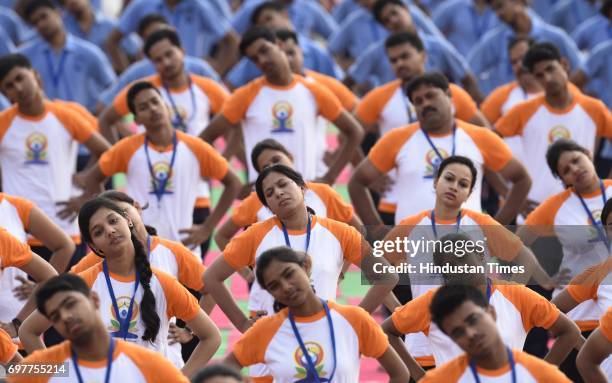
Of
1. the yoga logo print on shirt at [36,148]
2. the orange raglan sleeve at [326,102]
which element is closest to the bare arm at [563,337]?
the orange raglan sleeve at [326,102]

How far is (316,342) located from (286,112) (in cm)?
339

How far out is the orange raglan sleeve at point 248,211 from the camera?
26.8ft

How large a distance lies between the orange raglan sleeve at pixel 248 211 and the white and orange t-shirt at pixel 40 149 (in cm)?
166

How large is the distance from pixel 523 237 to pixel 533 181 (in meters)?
1.64

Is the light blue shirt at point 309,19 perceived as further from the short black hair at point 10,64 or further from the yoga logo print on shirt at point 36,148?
the yoga logo print on shirt at point 36,148

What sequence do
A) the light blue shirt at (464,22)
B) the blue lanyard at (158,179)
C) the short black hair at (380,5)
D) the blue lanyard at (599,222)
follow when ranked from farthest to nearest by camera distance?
the light blue shirt at (464,22)
the short black hair at (380,5)
the blue lanyard at (158,179)
the blue lanyard at (599,222)

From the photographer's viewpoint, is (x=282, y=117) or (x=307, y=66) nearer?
(x=282, y=117)

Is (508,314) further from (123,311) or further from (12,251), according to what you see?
(12,251)

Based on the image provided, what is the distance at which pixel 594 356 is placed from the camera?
21.8 ft

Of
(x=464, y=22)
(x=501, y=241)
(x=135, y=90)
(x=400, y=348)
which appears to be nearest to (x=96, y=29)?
(x=464, y=22)

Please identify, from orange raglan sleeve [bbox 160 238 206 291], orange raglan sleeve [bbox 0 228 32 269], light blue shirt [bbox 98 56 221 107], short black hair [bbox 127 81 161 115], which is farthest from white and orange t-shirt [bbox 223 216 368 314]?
light blue shirt [bbox 98 56 221 107]

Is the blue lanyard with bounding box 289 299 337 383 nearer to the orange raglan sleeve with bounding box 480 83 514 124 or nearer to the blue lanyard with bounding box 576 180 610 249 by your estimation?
the blue lanyard with bounding box 576 180 610 249

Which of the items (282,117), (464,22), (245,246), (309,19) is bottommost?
(245,246)

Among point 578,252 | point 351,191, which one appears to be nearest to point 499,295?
point 578,252
